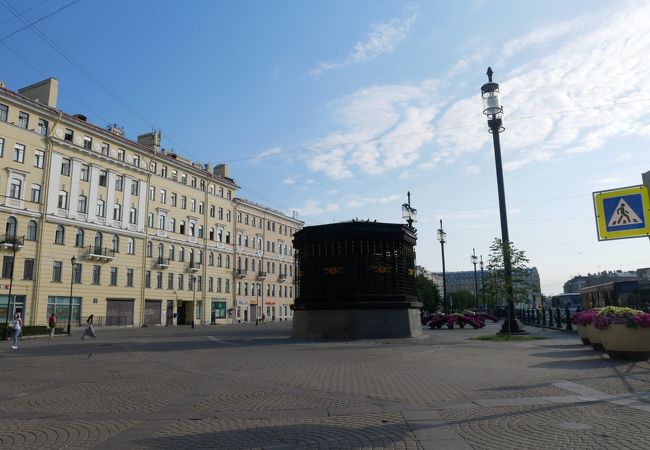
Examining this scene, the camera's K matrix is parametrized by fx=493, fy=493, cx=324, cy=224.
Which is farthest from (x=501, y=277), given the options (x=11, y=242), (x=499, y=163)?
(x=11, y=242)

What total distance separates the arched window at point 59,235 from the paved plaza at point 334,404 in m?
36.7

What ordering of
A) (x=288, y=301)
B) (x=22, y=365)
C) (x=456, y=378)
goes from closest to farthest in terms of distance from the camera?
(x=456, y=378) → (x=22, y=365) → (x=288, y=301)

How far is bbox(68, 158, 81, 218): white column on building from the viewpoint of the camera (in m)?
48.8

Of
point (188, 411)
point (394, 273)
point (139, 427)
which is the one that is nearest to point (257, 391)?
point (188, 411)

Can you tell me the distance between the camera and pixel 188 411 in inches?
313

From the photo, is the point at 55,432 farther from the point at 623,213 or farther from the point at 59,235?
the point at 59,235

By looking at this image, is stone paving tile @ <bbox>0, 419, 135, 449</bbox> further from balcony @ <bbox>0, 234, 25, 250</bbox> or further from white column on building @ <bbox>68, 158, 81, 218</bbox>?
white column on building @ <bbox>68, 158, 81, 218</bbox>

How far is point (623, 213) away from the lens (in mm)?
11352

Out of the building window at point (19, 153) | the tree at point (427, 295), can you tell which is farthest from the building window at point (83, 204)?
the tree at point (427, 295)

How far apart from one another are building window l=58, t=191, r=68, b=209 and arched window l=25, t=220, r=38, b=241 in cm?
322

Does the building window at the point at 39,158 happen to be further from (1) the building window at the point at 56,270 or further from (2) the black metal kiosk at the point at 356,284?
(2) the black metal kiosk at the point at 356,284

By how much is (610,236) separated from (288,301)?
3167 inches

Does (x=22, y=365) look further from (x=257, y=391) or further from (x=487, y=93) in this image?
(x=487, y=93)

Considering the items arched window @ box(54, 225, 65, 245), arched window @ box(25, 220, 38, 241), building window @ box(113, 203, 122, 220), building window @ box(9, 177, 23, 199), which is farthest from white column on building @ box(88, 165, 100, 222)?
building window @ box(9, 177, 23, 199)
